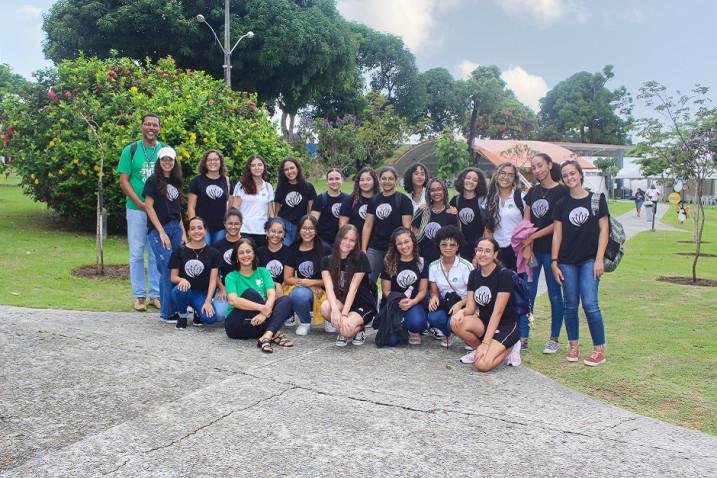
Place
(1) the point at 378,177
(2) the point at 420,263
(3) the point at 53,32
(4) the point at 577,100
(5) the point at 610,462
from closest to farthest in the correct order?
(5) the point at 610,462 → (2) the point at 420,263 → (1) the point at 378,177 → (3) the point at 53,32 → (4) the point at 577,100

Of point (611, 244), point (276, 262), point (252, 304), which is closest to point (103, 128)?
point (276, 262)

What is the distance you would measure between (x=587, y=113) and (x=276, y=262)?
A: 7677 cm

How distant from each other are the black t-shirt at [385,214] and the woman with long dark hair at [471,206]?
512mm

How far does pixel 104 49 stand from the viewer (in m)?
28.6

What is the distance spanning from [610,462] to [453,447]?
0.83m

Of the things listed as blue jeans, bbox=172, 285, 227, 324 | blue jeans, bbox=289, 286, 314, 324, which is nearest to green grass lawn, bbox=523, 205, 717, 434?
blue jeans, bbox=289, 286, 314, 324

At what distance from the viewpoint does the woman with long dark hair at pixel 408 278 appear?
6234mm

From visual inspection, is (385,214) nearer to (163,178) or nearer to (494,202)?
(494,202)

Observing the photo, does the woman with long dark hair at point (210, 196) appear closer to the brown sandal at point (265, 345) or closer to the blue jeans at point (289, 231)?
the blue jeans at point (289, 231)

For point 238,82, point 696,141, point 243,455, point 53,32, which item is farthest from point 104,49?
point 243,455

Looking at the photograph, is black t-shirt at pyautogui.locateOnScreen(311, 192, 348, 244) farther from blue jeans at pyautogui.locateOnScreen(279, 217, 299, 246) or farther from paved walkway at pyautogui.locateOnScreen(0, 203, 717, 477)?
paved walkway at pyautogui.locateOnScreen(0, 203, 717, 477)

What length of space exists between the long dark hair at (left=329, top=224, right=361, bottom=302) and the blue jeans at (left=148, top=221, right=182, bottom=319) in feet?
5.40

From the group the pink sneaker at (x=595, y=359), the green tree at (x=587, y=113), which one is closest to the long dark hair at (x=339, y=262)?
the pink sneaker at (x=595, y=359)

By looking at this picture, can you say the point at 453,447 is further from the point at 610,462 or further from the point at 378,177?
the point at 378,177
